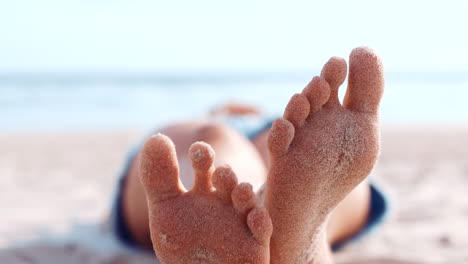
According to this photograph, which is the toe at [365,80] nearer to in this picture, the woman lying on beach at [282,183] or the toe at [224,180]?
the woman lying on beach at [282,183]

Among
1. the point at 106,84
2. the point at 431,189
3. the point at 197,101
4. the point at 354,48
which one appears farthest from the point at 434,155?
the point at 106,84

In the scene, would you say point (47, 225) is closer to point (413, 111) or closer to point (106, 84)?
point (413, 111)

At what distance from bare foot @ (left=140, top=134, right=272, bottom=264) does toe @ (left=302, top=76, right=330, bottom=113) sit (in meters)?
0.19

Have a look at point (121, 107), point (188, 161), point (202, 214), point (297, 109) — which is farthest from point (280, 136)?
point (121, 107)

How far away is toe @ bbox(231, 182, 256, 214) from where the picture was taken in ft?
2.68

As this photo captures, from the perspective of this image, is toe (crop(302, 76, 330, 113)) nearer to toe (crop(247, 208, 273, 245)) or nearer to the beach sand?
toe (crop(247, 208, 273, 245))

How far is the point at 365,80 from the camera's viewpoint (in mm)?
917

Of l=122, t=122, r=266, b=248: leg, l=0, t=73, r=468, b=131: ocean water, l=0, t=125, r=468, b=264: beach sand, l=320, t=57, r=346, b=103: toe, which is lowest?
l=0, t=73, r=468, b=131: ocean water

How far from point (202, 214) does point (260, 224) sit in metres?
0.09

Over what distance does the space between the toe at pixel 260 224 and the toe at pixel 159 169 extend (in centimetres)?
13

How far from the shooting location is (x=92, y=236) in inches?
66.8

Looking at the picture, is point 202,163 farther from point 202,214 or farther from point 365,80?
point 365,80

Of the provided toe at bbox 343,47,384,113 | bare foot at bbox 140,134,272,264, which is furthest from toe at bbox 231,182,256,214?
toe at bbox 343,47,384,113

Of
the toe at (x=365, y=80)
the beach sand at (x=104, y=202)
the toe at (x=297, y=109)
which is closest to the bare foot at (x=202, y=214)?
the toe at (x=297, y=109)
